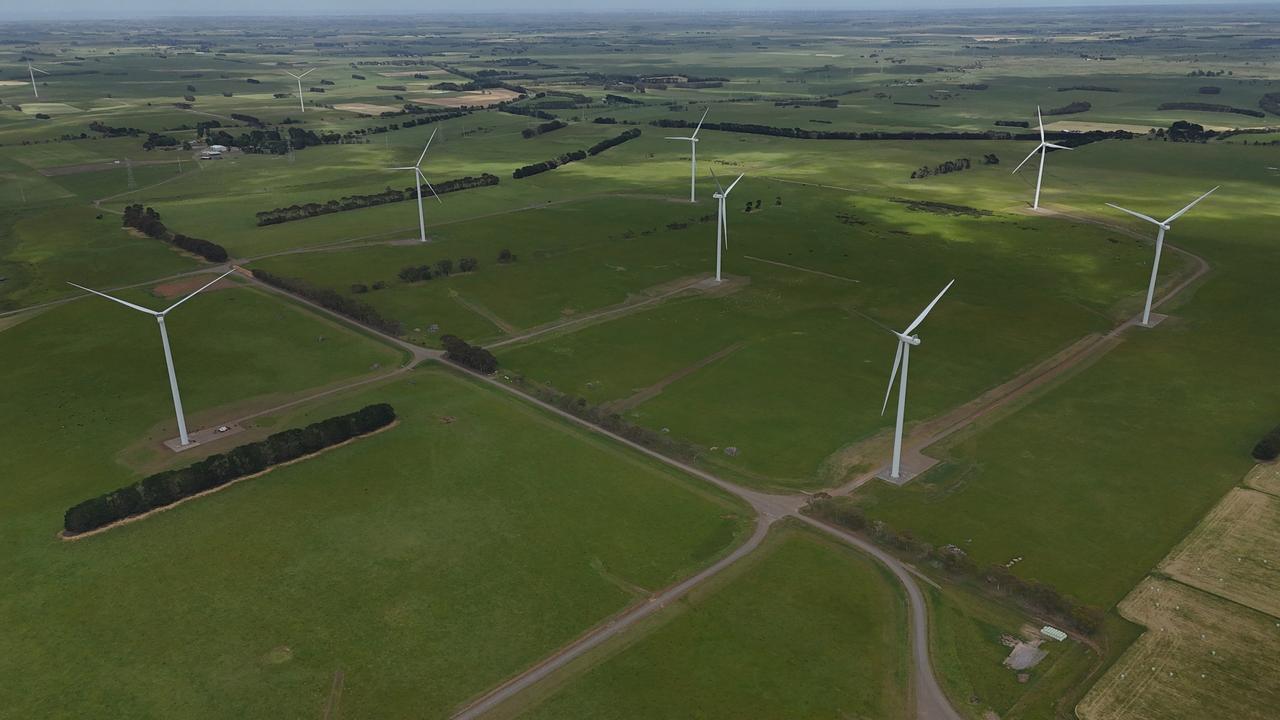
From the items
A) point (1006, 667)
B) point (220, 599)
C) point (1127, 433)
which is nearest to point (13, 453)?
point (220, 599)

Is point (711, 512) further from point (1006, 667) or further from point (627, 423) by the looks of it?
point (1006, 667)

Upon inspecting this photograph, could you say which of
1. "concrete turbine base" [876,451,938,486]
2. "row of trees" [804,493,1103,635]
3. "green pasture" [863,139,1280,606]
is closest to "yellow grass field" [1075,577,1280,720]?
"green pasture" [863,139,1280,606]

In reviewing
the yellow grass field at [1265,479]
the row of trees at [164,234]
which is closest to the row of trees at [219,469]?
the row of trees at [164,234]

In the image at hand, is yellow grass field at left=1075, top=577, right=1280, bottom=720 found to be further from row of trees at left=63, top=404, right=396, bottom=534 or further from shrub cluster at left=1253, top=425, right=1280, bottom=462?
row of trees at left=63, top=404, right=396, bottom=534

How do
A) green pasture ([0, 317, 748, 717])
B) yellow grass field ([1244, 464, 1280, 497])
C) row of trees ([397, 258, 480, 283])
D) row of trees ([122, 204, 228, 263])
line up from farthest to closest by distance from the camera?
row of trees ([122, 204, 228, 263]) < row of trees ([397, 258, 480, 283]) < yellow grass field ([1244, 464, 1280, 497]) < green pasture ([0, 317, 748, 717])

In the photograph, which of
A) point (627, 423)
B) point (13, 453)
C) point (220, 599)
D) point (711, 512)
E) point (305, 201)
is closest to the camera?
point (220, 599)
